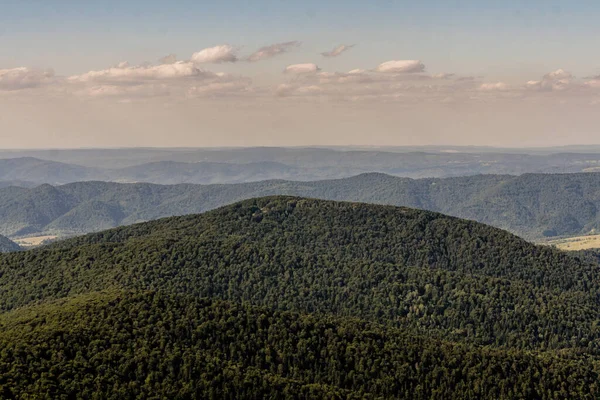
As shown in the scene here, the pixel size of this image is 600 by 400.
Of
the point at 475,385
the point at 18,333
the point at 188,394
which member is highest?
the point at 18,333

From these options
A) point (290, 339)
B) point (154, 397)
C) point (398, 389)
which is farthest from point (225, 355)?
point (398, 389)

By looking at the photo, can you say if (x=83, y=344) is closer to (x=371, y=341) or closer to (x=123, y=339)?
(x=123, y=339)

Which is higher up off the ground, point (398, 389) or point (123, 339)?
point (123, 339)

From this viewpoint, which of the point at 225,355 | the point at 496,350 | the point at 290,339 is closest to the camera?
the point at 225,355

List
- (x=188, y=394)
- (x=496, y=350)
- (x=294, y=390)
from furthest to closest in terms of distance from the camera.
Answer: (x=496, y=350) < (x=294, y=390) < (x=188, y=394)

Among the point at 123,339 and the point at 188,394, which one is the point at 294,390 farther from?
the point at 123,339

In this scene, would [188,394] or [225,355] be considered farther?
[225,355]
